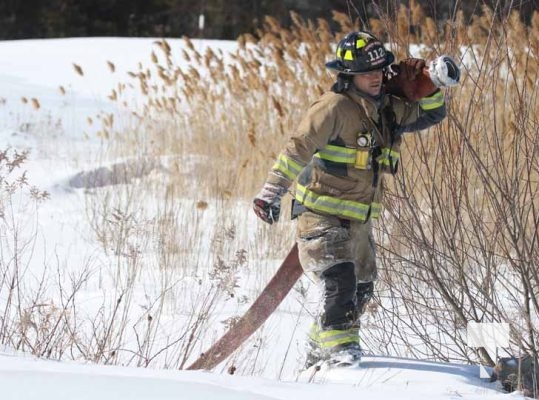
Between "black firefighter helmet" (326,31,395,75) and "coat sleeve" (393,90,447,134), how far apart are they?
7.7 inches

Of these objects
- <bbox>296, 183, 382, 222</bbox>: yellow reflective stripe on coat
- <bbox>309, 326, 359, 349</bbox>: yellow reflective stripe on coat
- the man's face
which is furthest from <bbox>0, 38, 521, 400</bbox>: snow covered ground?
the man's face

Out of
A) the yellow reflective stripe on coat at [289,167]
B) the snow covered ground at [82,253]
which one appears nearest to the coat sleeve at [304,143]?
the yellow reflective stripe on coat at [289,167]

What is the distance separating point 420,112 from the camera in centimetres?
397

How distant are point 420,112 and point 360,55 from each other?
12.8 inches

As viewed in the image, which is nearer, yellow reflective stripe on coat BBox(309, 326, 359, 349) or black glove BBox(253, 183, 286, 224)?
black glove BBox(253, 183, 286, 224)

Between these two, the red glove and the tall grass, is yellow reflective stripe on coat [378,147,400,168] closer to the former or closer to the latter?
the tall grass

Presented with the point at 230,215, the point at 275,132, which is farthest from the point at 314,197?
the point at 275,132

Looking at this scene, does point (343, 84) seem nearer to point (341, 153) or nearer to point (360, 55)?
point (360, 55)

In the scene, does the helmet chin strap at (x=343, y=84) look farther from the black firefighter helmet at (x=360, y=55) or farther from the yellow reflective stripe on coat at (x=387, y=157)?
the yellow reflective stripe on coat at (x=387, y=157)

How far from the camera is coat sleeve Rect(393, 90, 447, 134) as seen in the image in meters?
3.91

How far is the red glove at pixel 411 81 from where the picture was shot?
154 inches

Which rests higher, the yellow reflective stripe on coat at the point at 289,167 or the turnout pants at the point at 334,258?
the yellow reflective stripe on coat at the point at 289,167

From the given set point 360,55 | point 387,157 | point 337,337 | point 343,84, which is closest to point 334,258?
point 337,337

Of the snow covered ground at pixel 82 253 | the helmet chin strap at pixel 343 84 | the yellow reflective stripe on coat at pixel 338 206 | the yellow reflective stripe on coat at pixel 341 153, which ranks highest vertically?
the helmet chin strap at pixel 343 84
